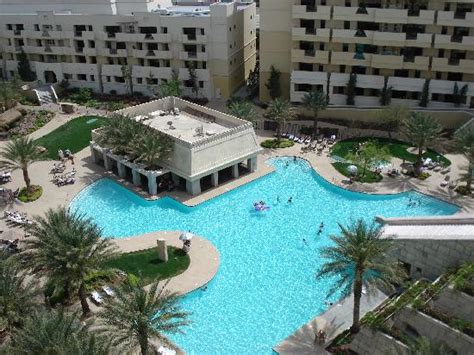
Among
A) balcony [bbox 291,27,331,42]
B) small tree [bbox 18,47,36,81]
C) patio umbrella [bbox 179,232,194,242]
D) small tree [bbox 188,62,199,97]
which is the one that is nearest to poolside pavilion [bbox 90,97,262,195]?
patio umbrella [bbox 179,232,194,242]

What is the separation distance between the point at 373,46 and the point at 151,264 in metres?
39.7

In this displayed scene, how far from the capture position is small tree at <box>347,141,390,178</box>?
165ft

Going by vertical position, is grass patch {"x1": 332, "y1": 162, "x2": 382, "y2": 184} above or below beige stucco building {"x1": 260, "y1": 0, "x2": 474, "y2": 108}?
below

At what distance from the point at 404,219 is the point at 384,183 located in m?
12.4

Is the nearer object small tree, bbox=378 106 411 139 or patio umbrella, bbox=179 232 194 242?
patio umbrella, bbox=179 232 194 242

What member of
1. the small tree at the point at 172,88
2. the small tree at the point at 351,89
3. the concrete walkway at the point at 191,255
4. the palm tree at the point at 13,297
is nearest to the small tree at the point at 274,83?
the small tree at the point at 351,89

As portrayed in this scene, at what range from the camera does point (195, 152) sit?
1908 inches

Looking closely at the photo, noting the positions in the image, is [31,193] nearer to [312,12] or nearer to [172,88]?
[172,88]

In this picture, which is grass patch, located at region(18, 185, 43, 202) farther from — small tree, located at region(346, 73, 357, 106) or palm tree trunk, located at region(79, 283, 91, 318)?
small tree, located at region(346, 73, 357, 106)

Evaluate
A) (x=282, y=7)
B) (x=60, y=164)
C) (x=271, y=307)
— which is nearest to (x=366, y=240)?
(x=271, y=307)

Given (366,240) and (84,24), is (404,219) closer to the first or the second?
(366,240)

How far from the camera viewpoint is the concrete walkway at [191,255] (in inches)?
1475

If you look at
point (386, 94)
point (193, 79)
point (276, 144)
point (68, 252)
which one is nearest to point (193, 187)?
point (276, 144)

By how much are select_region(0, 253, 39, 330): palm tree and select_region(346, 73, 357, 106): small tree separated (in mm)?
45047
